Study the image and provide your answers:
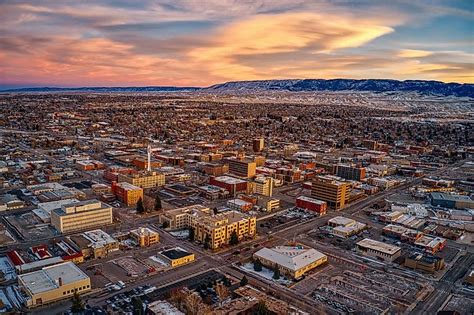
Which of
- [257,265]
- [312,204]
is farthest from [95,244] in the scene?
[312,204]

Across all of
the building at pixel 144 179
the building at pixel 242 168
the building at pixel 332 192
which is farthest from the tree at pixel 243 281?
the building at pixel 242 168

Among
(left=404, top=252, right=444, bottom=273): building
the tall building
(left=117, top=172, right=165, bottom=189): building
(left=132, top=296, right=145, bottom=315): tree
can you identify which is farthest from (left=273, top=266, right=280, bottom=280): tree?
the tall building

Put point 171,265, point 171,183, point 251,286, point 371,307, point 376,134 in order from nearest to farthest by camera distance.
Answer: point 371,307 < point 251,286 < point 171,265 < point 171,183 < point 376,134

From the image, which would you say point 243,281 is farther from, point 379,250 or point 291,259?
point 379,250

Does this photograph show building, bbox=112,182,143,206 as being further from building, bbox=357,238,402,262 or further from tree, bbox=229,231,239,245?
building, bbox=357,238,402,262

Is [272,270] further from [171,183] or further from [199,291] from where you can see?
[171,183]

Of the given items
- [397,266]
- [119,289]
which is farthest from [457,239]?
[119,289]

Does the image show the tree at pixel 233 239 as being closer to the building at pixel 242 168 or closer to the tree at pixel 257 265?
the tree at pixel 257 265
